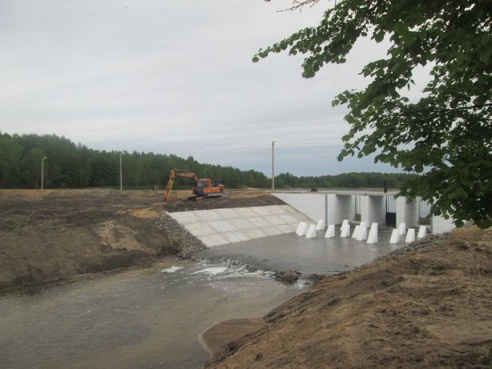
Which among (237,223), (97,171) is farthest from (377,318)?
(97,171)

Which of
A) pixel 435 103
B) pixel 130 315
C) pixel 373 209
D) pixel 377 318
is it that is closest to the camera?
pixel 435 103

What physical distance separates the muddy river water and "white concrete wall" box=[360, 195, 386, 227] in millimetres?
12653

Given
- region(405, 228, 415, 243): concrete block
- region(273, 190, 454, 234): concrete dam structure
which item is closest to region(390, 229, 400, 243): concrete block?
region(405, 228, 415, 243): concrete block

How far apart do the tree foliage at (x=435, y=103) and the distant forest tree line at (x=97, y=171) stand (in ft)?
218

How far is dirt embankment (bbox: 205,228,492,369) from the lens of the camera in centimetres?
607

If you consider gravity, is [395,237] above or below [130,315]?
above

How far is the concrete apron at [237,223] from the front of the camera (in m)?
30.6

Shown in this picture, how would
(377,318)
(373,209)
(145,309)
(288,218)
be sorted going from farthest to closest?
(288,218) → (373,209) → (145,309) → (377,318)

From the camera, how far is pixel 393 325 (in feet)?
24.1

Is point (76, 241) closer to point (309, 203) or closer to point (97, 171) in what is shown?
point (309, 203)

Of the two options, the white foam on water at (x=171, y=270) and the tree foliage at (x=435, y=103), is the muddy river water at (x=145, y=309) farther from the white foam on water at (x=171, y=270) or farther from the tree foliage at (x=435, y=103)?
the tree foliage at (x=435, y=103)

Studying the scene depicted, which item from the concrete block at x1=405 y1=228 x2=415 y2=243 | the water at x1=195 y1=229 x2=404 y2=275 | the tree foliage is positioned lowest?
the water at x1=195 y1=229 x2=404 y2=275

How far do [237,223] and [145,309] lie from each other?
1903cm

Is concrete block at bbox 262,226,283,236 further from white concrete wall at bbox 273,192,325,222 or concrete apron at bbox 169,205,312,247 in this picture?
white concrete wall at bbox 273,192,325,222
